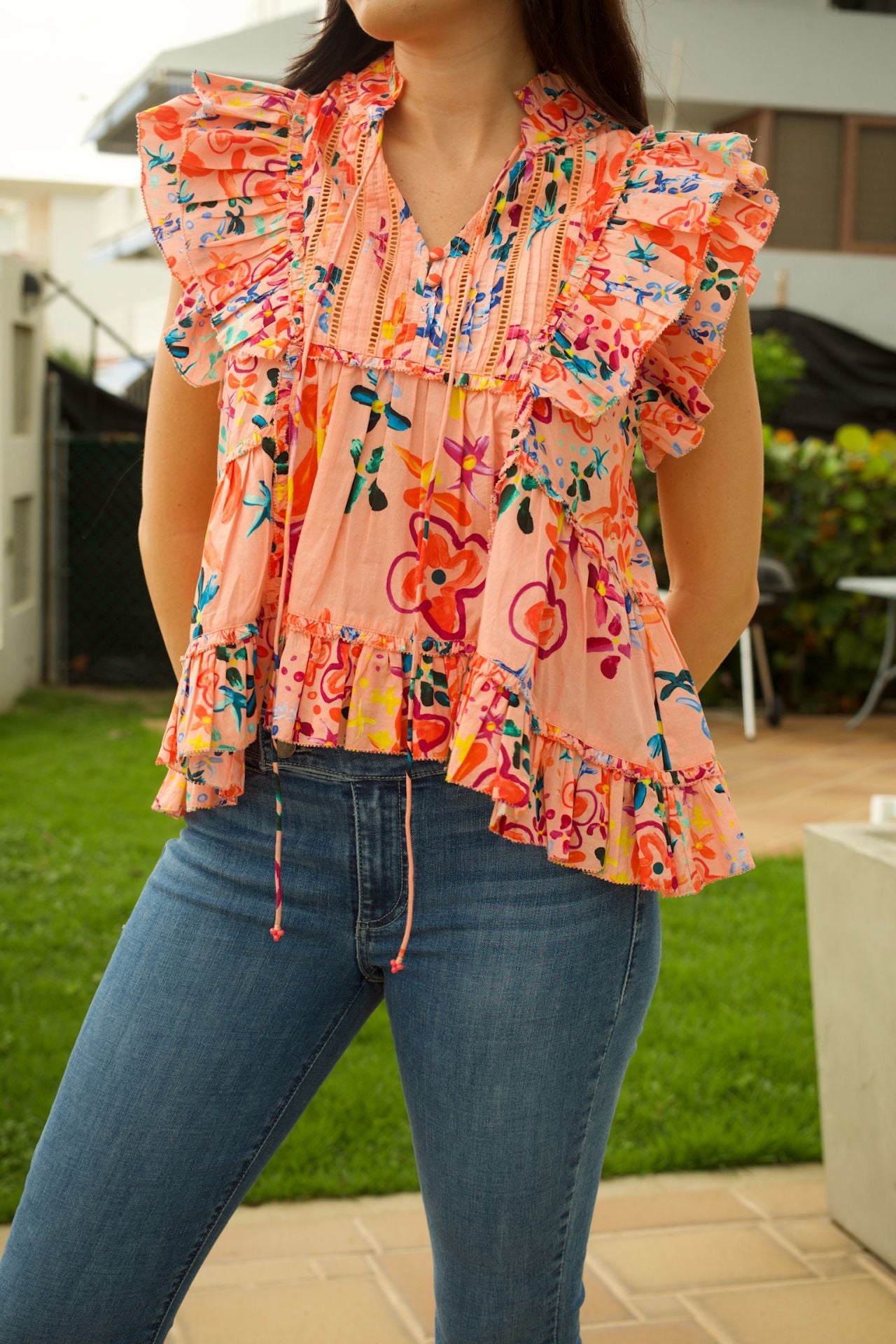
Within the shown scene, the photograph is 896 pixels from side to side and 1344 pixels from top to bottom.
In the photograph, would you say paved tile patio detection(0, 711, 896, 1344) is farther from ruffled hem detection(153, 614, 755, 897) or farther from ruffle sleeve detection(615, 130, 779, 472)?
ruffle sleeve detection(615, 130, 779, 472)

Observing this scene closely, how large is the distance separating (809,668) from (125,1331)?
24.4 ft

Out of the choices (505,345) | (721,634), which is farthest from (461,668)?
(721,634)

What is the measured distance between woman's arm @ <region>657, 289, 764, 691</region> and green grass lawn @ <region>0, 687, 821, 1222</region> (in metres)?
1.65

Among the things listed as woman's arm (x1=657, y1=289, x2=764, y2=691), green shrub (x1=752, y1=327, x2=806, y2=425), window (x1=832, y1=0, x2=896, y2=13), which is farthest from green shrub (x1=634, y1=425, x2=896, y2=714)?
woman's arm (x1=657, y1=289, x2=764, y2=691)

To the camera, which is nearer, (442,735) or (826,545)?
(442,735)

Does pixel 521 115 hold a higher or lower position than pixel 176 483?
higher

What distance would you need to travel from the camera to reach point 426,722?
1.14 m

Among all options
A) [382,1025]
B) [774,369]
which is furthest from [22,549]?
[382,1025]

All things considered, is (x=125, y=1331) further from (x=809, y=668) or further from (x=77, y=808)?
(x=809, y=668)

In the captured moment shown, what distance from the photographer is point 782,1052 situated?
3322 millimetres

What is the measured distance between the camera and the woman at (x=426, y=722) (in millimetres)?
1121

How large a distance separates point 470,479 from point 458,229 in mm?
245

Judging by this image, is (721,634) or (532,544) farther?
(721,634)

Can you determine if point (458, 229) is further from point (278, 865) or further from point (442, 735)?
point (278, 865)
